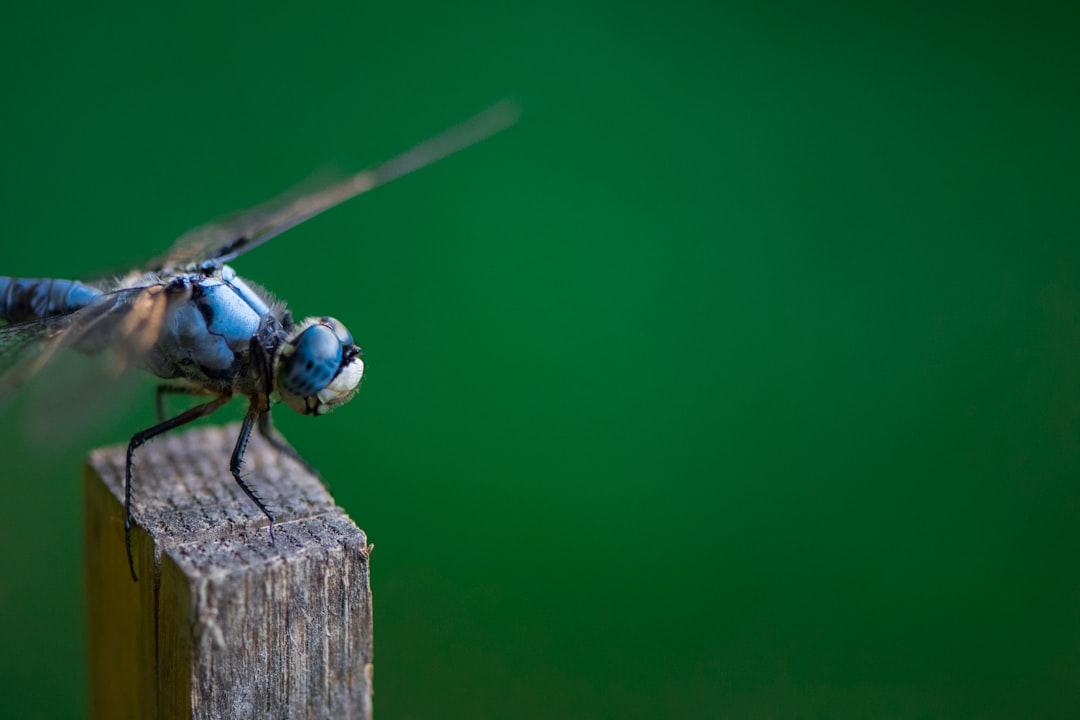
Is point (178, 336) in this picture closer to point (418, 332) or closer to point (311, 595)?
point (311, 595)

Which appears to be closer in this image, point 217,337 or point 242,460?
point 242,460

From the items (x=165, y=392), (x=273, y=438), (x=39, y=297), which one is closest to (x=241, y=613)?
(x=273, y=438)

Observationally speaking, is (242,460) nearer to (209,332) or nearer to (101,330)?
(209,332)

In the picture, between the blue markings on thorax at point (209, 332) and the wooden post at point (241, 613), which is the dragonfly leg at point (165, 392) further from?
the wooden post at point (241, 613)

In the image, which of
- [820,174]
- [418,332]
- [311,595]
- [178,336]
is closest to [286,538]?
[311,595]

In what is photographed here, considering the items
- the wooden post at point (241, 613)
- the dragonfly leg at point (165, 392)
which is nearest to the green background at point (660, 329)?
the dragonfly leg at point (165, 392)
